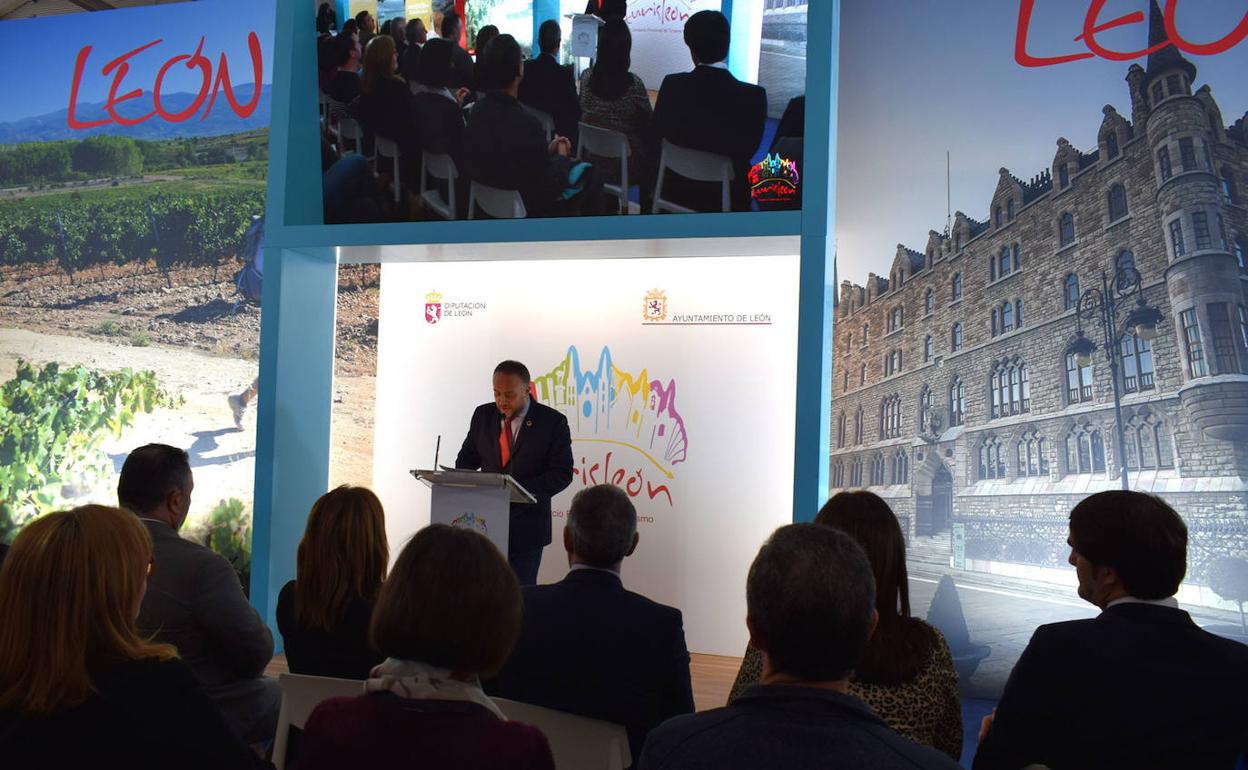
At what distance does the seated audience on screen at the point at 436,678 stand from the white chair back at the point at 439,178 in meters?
4.53

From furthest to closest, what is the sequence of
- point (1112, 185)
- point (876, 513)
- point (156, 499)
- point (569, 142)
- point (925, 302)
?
point (925, 302) < point (1112, 185) < point (569, 142) < point (156, 499) < point (876, 513)

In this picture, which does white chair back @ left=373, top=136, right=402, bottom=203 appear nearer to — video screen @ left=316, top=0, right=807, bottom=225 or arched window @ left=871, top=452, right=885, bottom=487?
video screen @ left=316, top=0, right=807, bottom=225

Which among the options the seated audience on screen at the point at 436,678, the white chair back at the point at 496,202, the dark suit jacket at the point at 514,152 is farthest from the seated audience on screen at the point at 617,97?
the seated audience on screen at the point at 436,678

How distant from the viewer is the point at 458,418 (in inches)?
274

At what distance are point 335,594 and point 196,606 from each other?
1.66 feet

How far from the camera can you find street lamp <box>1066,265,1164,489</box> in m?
5.97

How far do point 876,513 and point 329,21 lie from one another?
508 centimetres

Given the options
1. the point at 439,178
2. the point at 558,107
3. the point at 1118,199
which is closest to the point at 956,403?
the point at 1118,199

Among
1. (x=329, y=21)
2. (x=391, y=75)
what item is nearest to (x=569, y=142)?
(x=391, y=75)

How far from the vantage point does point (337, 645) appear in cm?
274

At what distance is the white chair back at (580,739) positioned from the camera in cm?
236

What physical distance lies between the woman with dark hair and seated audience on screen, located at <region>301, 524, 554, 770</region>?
2.32 feet

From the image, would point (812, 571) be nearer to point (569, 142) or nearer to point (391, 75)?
point (569, 142)

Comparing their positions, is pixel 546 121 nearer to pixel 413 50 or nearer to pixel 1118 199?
pixel 413 50
